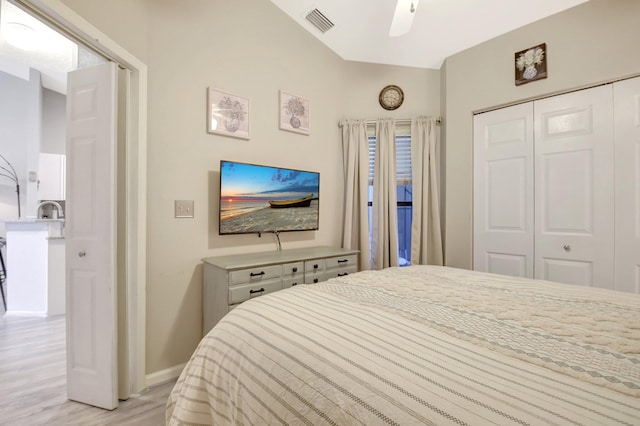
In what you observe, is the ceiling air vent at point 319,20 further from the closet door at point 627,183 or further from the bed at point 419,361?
the bed at point 419,361

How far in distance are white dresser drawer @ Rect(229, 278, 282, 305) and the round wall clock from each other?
8.04 ft

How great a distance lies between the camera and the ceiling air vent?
273 cm

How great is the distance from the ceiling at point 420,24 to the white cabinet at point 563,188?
2.63ft

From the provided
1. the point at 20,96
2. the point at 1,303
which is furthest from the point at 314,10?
the point at 1,303

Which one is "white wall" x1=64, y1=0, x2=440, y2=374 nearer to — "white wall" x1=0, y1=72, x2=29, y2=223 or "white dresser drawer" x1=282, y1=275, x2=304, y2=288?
"white dresser drawer" x1=282, y1=275, x2=304, y2=288

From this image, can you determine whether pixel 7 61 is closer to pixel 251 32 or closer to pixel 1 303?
pixel 1 303

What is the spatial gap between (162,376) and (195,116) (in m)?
1.97

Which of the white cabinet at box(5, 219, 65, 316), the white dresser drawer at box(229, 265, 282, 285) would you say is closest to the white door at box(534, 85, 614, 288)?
the white dresser drawer at box(229, 265, 282, 285)

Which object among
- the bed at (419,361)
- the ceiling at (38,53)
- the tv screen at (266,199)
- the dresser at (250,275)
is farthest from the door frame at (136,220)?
the ceiling at (38,53)

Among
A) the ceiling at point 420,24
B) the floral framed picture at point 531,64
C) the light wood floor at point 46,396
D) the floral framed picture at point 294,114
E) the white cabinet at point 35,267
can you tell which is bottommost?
the light wood floor at point 46,396

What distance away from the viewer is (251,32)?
253cm

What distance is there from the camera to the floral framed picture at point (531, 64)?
2.48m

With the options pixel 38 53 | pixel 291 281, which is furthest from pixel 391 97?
pixel 38 53

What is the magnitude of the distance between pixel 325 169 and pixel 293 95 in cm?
87
